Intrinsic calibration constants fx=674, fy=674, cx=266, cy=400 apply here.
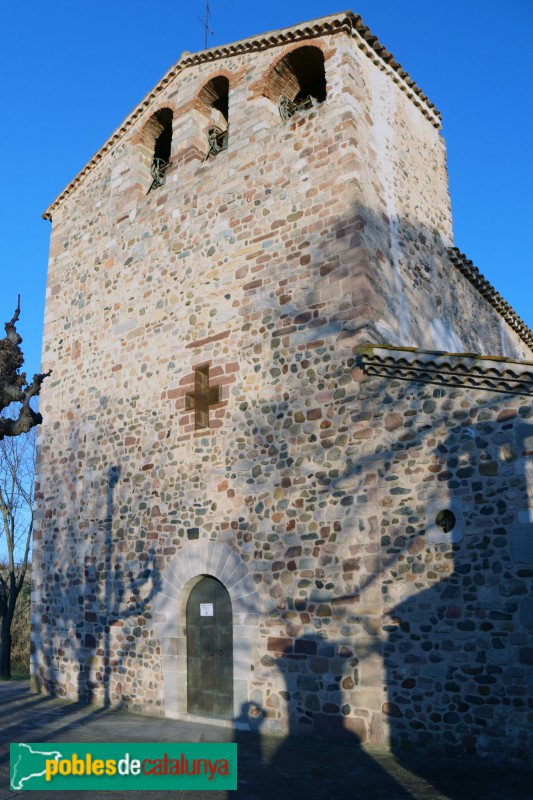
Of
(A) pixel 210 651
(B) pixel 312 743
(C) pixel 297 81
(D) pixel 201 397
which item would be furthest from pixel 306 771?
(C) pixel 297 81

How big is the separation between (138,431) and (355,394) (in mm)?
3925

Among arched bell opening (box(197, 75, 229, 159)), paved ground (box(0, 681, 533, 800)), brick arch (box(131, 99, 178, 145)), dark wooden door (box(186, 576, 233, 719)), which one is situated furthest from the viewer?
brick arch (box(131, 99, 178, 145))

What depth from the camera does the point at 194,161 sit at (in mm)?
10672

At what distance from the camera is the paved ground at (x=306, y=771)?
17.9ft

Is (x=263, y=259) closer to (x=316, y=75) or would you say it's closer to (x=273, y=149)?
(x=273, y=149)

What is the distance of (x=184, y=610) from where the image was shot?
8.96 meters

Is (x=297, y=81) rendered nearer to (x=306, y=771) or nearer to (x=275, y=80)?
(x=275, y=80)

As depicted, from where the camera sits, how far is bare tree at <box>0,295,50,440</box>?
852cm

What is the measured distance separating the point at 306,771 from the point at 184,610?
3.27 metres

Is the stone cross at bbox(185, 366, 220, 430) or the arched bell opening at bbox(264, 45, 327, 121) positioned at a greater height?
the arched bell opening at bbox(264, 45, 327, 121)

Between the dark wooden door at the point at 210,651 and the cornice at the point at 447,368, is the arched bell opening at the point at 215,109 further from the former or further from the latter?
the dark wooden door at the point at 210,651

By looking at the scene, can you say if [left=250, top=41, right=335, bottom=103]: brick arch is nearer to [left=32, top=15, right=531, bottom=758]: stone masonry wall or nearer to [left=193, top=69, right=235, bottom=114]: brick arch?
[left=32, top=15, right=531, bottom=758]: stone masonry wall

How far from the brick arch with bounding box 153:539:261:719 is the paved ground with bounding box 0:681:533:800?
1.74ft

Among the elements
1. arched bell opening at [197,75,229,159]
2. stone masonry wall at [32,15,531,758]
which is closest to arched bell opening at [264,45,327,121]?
stone masonry wall at [32,15,531,758]
